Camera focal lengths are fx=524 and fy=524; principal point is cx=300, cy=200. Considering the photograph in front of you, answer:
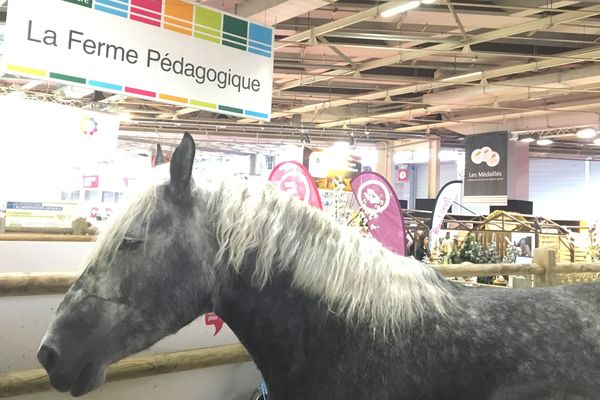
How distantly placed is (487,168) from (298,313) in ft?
40.7

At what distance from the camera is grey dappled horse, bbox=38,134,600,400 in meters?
1.30

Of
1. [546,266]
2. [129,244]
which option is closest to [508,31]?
[546,266]

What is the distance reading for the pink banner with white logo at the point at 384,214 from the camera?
15.4ft

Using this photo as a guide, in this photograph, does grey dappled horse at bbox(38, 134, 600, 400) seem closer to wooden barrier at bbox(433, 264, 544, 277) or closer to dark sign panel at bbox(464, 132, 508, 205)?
wooden barrier at bbox(433, 264, 544, 277)

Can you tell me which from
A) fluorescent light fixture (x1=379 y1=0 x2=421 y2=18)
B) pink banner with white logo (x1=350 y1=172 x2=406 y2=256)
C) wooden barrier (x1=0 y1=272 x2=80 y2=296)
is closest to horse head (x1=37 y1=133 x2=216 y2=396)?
wooden barrier (x1=0 y1=272 x2=80 y2=296)

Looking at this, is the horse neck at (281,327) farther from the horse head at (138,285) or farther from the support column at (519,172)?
the support column at (519,172)

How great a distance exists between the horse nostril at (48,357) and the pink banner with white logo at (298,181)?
2.78 m

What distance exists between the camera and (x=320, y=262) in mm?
1431

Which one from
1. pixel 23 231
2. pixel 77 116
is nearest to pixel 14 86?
→ pixel 77 116

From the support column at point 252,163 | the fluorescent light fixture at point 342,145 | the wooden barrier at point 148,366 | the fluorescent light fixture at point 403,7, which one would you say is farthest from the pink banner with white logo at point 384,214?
the support column at point 252,163

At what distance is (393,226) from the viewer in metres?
4.70

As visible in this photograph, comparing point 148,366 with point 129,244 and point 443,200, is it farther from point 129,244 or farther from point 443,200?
point 443,200

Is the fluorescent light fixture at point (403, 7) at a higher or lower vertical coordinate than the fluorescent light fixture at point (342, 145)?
lower

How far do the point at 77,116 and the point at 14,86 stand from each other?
147 inches
